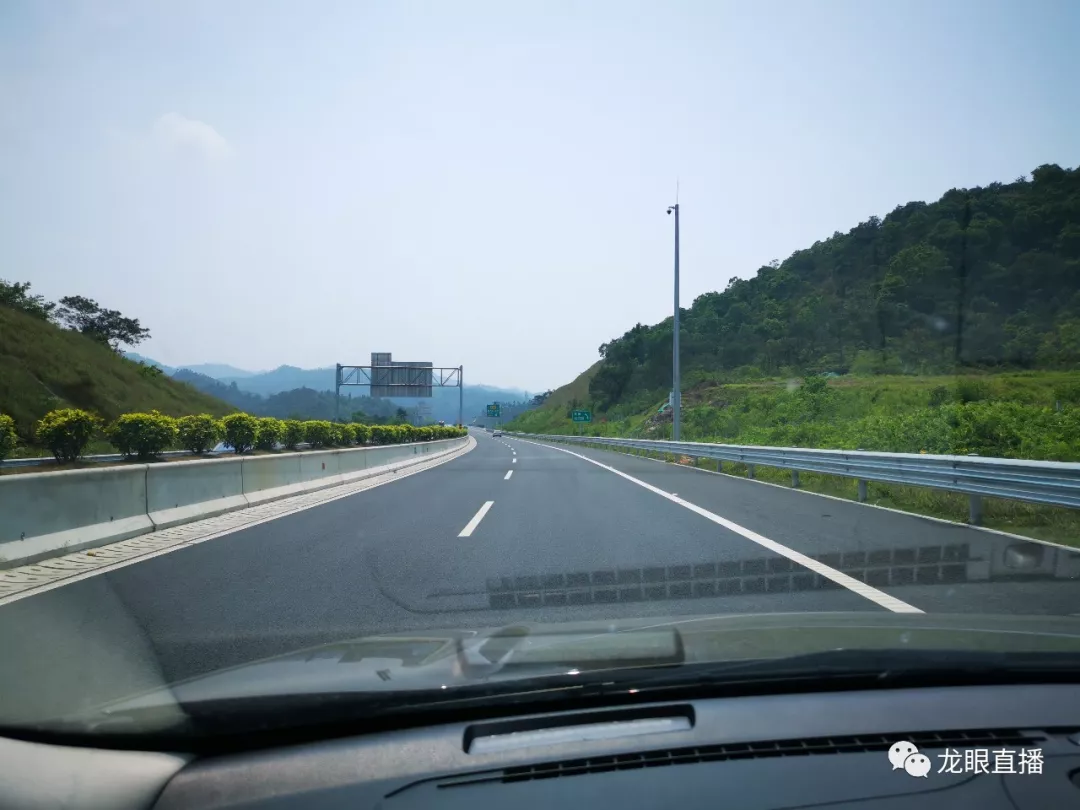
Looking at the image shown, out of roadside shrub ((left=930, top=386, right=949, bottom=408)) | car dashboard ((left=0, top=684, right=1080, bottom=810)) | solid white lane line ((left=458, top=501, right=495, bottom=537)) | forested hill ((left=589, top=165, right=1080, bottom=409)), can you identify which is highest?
forested hill ((left=589, top=165, right=1080, bottom=409))

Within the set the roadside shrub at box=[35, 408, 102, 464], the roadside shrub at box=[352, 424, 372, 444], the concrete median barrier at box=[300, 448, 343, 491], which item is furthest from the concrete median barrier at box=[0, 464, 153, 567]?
the roadside shrub at box=[352, 424, 372, 444]

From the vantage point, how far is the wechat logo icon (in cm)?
239

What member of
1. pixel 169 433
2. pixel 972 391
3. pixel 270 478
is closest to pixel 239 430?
pixel 169 433

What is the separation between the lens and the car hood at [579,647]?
2799 mm

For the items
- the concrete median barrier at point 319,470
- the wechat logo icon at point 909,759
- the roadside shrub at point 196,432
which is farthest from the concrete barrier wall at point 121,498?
the roadside shrub at point 196,432

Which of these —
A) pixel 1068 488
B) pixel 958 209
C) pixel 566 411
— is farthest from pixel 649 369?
pixel 1068 488

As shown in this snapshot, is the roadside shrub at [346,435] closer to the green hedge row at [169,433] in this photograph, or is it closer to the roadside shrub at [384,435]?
the green hedge row at [169,433]

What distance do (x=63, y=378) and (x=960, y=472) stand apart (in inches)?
2097

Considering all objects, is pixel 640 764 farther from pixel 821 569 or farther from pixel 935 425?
pixel 935 425

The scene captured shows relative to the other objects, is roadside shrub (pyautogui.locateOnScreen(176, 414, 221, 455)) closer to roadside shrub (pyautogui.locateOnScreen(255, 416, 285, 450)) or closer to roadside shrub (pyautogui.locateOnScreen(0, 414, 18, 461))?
roadside shrub (pyautogui.locateOnScreen(255, 416, 285, 450))

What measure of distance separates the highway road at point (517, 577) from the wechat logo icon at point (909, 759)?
130 inches

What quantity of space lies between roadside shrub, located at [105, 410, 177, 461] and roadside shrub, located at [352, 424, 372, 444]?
1815 centimetres

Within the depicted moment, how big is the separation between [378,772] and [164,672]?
9.27ft

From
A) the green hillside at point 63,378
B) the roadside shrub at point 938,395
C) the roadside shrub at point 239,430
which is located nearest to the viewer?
the roadside shrub at point 938,395
